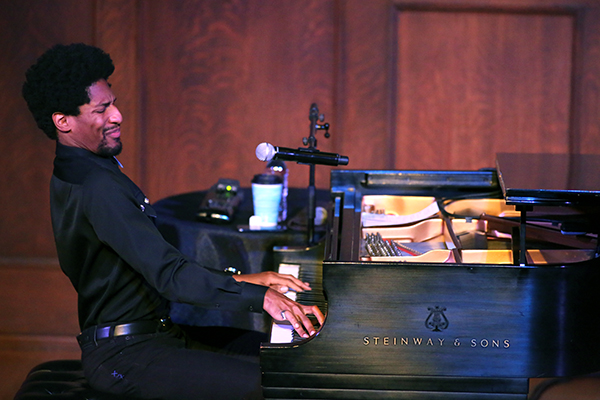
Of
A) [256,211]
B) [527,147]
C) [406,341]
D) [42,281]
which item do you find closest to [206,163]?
[42,281]

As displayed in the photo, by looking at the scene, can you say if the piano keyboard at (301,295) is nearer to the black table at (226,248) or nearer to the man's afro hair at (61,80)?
the black table at (226,248)

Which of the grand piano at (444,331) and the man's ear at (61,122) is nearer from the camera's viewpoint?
the grand piano at (444,331)

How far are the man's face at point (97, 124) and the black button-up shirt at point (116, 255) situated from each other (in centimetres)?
3

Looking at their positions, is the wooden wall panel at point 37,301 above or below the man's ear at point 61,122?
below

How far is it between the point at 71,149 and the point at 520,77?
3.05m

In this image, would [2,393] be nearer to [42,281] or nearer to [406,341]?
[42,281]

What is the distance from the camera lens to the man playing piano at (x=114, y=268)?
1551mm

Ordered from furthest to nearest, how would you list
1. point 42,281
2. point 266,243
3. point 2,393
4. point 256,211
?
1. point 42,281
2. point 2,393
3. point 256,211
4. point 266,243

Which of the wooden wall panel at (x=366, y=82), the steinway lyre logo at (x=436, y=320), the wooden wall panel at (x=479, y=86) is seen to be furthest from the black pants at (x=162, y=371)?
the wooden wall panel at (x=479, y=86)

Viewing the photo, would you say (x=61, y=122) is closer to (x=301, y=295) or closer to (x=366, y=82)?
(x=301, y=295)

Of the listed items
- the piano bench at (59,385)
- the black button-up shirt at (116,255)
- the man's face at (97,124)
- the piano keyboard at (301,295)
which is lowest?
the piano bench at (59,385)

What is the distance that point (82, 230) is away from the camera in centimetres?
→ 165

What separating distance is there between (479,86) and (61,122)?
290 cm

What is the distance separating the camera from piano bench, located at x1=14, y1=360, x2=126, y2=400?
1.68 m
